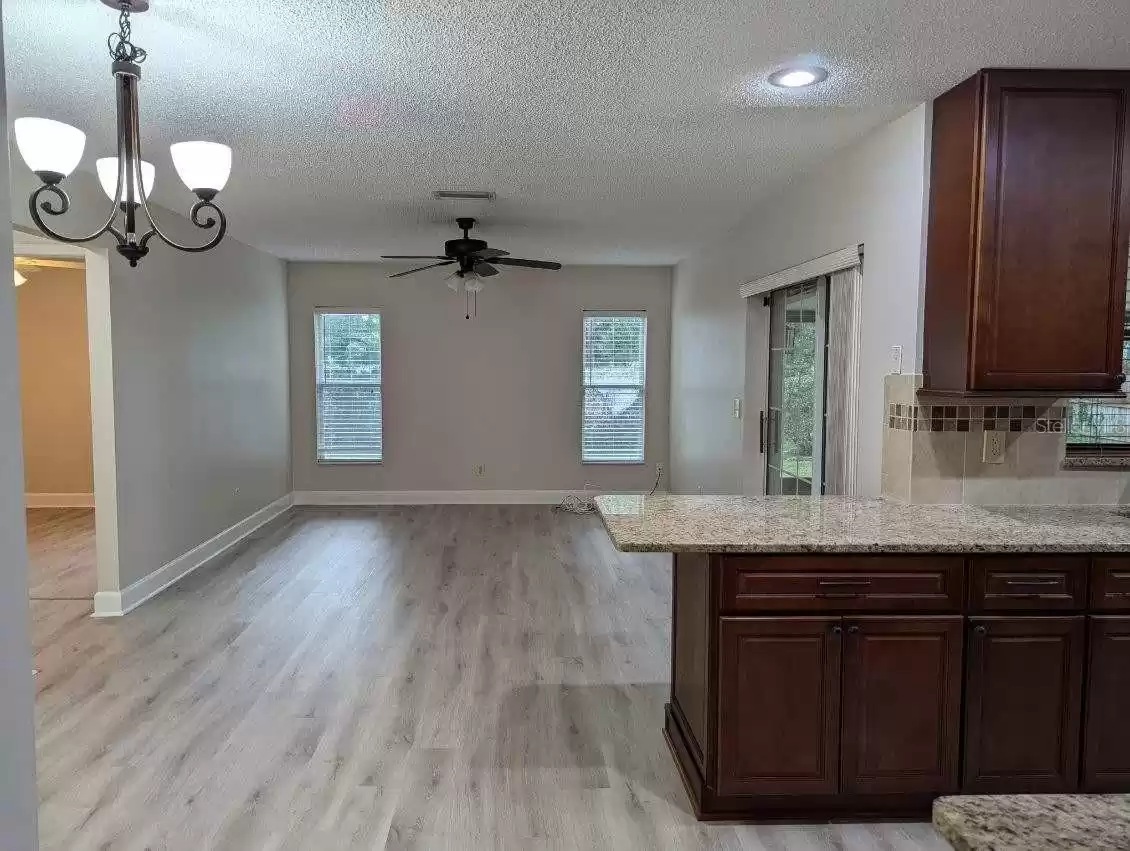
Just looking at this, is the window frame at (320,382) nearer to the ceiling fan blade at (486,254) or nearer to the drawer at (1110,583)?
the ceiling fan blade at (486,254)

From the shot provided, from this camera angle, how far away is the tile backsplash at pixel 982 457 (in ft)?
9.42

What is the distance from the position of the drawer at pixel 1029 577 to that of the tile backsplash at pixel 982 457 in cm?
61

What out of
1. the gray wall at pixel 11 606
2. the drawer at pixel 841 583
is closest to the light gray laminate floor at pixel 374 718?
the drawer at pixel 841 583

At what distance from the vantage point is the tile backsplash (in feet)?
9.42

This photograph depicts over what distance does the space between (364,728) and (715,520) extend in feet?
5.19

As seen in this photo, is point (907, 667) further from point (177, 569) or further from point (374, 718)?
point (177, 569)

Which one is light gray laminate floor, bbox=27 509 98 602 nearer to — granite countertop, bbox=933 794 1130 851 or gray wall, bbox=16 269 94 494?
gray wall, bbox=16 269 94 494

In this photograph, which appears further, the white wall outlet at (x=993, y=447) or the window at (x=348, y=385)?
the window at (x=348, y=385)

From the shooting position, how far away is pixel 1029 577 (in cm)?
228

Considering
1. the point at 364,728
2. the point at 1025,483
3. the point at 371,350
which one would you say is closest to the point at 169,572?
the point at 364,728

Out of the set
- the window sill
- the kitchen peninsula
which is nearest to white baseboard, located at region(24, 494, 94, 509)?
the kitchen peninsula

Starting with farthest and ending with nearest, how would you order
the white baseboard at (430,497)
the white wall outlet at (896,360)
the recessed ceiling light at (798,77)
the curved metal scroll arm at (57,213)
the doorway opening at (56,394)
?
the white baseboard at (430,497)
the doorway opening at (56,394)
the white wall outlet at (896,360)
the recessed ceiling light at (798,77)
the curved metal scroll arm at (57,213)

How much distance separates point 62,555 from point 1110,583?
6.28 metres

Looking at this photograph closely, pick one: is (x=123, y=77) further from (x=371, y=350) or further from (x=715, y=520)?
(x=371, y=350)
